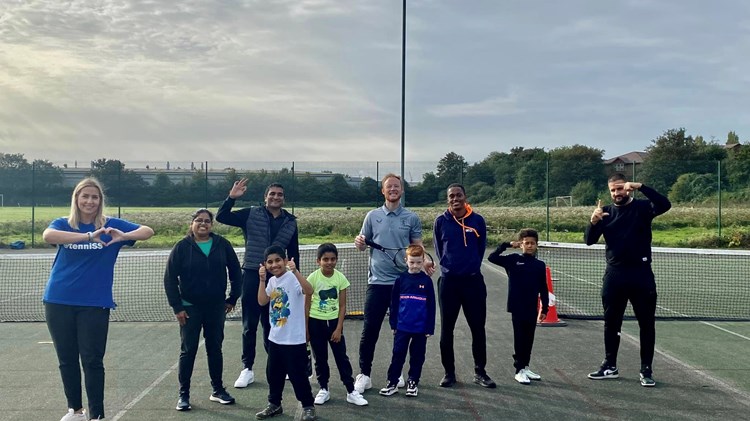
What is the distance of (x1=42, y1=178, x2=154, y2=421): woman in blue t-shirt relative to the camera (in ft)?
15.9

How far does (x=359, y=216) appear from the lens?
24.2 metres

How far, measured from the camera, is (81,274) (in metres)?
4.89

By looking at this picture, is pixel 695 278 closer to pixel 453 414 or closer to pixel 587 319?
pixel 587 319

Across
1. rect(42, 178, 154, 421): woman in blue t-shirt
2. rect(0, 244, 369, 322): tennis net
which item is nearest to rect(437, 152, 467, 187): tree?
rect(0, 244, 369, 322): tennis net

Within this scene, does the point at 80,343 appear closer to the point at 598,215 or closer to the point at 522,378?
the point at 522,378

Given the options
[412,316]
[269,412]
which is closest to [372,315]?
[412,316]

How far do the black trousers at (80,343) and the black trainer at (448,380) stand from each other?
3039mm

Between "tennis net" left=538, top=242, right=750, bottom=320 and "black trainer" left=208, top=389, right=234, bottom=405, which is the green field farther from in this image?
"black trainer" left=208, top=389, right=234, bottom=405

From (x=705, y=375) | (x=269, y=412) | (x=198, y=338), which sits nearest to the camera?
(x=269, y=412)

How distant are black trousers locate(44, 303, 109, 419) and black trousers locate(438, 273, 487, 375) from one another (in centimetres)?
302

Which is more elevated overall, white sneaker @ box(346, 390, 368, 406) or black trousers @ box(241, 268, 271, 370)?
black trousers @ box(241, 268, 271, 370)

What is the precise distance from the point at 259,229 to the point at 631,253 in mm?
3574

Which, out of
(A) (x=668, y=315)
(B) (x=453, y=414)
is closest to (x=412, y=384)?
(B) (x=453, y=414)

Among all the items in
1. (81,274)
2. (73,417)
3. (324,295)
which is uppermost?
(81,274)
